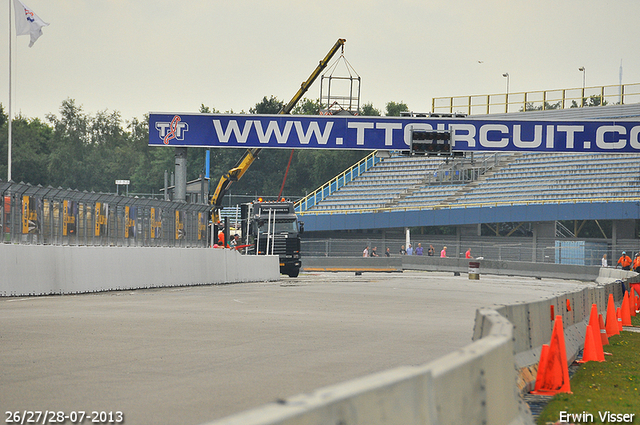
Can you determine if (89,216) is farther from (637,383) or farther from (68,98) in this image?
(68,98)

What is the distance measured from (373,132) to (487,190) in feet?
81.0

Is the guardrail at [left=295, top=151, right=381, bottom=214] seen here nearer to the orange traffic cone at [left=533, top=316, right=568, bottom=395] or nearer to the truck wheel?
the truck wheel

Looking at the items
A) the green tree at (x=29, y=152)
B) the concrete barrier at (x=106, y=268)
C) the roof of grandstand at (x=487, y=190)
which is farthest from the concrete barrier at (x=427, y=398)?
the green tree at (x=29, y=152)

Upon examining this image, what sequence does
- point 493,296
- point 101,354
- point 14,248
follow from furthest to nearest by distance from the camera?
point 493,296 < point 14,248 < point 101,354

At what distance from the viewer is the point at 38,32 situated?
123 ft

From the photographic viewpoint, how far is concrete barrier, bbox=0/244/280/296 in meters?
18.3

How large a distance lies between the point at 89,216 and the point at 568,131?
70.1 ft

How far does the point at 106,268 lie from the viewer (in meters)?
21.6

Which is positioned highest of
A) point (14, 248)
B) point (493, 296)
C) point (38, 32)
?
point (38, 32)

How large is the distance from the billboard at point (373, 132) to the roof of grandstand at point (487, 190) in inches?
604

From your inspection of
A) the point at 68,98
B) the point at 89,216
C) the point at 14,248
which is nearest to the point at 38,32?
the point at 89,216

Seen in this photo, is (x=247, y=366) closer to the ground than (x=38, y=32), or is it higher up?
closer to the ground

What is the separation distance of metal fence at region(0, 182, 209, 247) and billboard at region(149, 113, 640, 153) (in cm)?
708

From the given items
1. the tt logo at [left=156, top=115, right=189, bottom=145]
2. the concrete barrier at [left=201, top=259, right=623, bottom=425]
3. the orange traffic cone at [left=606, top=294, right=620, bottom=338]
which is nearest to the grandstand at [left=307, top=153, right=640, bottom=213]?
the tt logo at [left=156, top=115, right=189, bottom=145]
